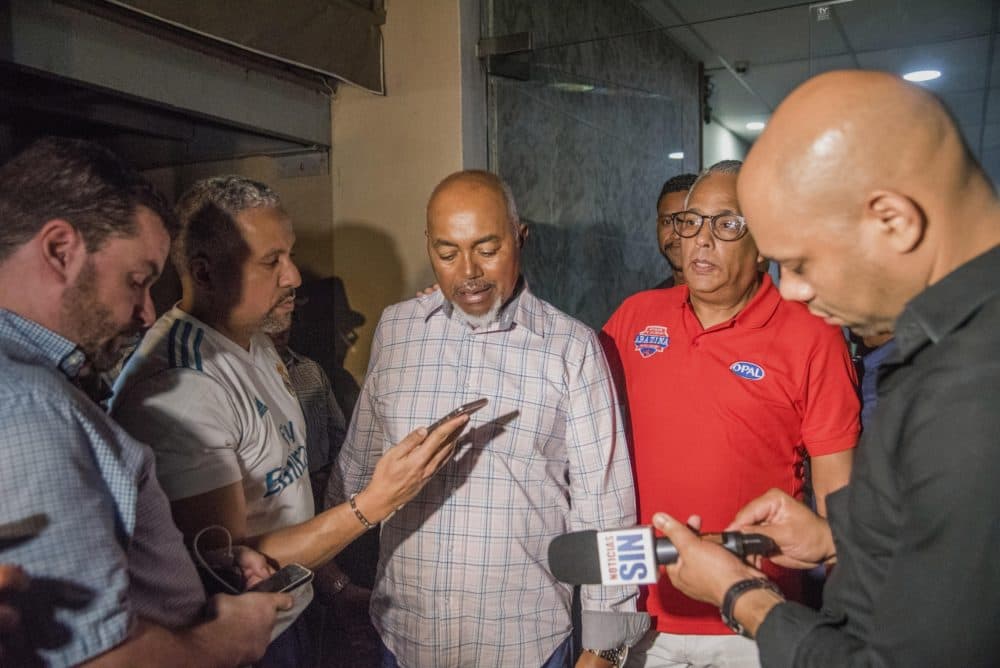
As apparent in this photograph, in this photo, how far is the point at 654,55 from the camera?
4418mm

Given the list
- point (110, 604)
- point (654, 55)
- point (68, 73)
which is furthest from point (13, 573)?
point (654, 55)

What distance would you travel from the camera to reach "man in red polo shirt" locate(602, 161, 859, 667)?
1801 mm

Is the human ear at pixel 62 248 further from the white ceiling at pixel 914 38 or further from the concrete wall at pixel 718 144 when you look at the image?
the concrete wall at pixel 718 144

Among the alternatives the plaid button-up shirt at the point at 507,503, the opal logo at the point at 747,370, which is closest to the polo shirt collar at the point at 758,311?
the opal logo at the point at 747,370

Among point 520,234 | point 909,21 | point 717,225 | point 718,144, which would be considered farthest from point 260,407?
point 718,144

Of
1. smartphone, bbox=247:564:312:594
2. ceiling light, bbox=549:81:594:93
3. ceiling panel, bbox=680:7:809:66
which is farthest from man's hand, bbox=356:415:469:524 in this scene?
ceiling panel, bbox=680:7:809:66

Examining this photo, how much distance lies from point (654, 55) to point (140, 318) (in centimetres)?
398

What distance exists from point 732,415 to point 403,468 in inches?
35.0

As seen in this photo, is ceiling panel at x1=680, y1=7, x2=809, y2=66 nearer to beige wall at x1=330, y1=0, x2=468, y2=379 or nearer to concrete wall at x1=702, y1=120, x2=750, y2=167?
concrete wall at x1=702, y1=120, x2=750, y2=167

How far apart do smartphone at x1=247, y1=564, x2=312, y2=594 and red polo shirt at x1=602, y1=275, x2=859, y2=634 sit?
0.96 m

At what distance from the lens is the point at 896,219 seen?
0.91m

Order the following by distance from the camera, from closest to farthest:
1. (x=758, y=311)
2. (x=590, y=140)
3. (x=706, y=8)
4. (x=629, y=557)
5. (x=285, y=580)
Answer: (x=629, y=557)
(x=285, y=580)
(x=758, y=311)
(x=590, y=140)
(x=706, y=8)

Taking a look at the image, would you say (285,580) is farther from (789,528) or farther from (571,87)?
(571,87)

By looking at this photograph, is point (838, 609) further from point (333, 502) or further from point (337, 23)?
point (337, 23)
